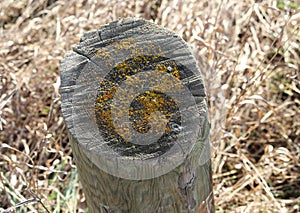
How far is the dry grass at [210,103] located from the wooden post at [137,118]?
1.00 metres

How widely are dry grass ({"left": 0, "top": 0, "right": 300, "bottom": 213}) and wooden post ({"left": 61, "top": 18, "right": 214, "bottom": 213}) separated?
1004 millimetres

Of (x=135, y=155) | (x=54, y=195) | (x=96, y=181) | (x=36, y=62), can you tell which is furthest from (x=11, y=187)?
(x=135, y=155)

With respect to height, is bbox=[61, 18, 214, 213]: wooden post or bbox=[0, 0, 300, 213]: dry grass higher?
bbox=[61, 18, 214, 213]: wooden post

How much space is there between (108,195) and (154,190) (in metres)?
0.16

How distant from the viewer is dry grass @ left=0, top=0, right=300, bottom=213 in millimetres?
2777

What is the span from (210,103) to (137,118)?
1.40m

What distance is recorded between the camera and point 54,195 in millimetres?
2893

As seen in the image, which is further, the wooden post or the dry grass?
the dry grass

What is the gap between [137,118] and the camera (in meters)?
1.52

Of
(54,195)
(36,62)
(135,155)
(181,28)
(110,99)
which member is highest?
(110,99)

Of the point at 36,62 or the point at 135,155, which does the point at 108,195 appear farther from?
the point at 36,62

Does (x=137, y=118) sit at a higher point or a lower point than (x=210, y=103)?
higher

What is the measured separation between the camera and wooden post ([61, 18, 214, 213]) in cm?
149

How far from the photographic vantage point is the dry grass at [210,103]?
9.11ft
